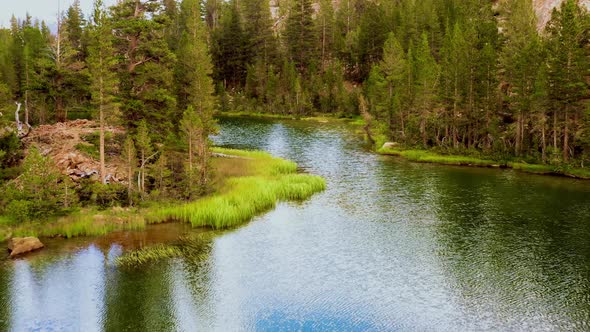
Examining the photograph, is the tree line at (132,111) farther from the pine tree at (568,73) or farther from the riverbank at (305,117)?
the riverbank at (305,117)

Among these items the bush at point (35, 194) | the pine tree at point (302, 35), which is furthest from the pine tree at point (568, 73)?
the pine tree at point (302, 35)

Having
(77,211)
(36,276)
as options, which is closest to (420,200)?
(77,211)

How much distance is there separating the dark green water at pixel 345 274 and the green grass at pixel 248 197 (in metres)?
1.76

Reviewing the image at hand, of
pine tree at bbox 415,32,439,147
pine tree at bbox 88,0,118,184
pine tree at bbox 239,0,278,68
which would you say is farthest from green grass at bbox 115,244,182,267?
pine tree at bbox 239,0,278,68

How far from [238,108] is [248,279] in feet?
389

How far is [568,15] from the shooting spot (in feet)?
199

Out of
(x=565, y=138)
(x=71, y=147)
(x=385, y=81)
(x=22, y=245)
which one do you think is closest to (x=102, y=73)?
(x=71, y=147)

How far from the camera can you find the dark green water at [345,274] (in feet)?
82.7

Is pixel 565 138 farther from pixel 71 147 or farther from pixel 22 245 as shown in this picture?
pixel 22 245

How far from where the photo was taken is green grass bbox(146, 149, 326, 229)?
135ft

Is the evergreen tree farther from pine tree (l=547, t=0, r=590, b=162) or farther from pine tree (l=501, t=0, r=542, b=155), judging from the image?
pine tree (l=547, t=0, r=590, b=162)

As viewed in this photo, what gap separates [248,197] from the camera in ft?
151

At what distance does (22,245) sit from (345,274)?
21.7 meters

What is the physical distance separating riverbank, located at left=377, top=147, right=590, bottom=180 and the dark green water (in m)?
11.3
